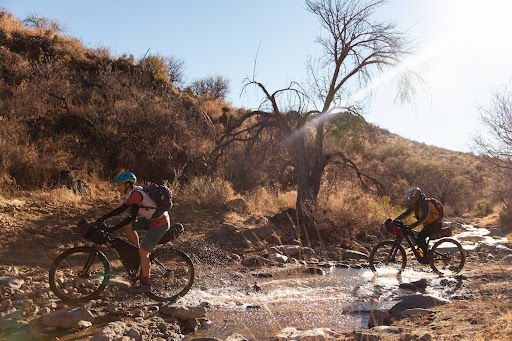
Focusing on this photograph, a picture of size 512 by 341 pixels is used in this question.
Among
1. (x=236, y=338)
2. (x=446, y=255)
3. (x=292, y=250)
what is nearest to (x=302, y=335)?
(x=236, y=338)

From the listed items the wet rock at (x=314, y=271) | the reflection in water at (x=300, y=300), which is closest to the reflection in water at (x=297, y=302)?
the reflection in water at (x=300, y=300)

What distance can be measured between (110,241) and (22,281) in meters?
1.69

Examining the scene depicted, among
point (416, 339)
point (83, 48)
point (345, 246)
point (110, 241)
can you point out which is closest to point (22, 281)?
point (110, 241)

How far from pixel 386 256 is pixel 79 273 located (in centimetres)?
614

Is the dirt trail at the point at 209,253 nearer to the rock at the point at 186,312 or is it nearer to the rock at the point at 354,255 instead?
the rock at the point at 186,312

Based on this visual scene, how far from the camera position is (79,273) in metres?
5.20

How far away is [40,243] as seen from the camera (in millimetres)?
7352

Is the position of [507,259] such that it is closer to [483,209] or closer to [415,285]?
[415,285]

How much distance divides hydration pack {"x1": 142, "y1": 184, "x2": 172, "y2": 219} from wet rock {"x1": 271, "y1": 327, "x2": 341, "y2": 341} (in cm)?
226

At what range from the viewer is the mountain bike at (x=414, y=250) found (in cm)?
790

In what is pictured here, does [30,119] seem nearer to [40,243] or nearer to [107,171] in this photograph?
[107,171]

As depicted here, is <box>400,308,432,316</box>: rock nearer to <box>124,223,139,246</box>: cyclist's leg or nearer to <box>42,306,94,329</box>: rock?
<box>124,223,139,246</box>: cyclist's leg

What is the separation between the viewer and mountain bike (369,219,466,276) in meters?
7.90

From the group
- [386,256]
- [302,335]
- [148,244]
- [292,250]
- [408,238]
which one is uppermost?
[148,244]
